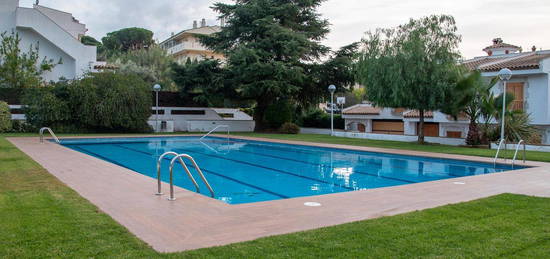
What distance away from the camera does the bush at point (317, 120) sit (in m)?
32.2

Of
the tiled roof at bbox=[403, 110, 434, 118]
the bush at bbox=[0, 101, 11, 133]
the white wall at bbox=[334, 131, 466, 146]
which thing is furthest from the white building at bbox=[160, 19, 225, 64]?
the bush at bbox=[0, 101, 11, 133]

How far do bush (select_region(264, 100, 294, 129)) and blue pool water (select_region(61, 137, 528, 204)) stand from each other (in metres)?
8.19

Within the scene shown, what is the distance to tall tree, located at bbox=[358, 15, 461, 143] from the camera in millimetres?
17516

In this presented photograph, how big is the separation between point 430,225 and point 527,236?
1.03 metres

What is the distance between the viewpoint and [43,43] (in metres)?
32.0

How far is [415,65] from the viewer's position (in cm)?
1753

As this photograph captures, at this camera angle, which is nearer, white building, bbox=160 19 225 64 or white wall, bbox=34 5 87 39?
white wall, bbox=34 5 87 39

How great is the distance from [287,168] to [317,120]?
1888 centimetres

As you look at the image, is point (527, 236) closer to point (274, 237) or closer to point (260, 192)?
point (274, 237)

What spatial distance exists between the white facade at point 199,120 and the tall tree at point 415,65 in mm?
14776

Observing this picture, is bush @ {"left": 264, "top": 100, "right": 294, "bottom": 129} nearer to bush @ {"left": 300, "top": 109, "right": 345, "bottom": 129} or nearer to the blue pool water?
bush @ {"left": 300, "top": 109, "right": 345, "bottom": 129}

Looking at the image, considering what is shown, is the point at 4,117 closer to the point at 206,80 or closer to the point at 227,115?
the point at 206,80

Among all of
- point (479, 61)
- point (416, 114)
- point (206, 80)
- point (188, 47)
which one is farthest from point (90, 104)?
point (188, 47)

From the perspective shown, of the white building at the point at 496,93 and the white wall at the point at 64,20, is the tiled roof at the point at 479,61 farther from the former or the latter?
the white wall at the point at 64,20
